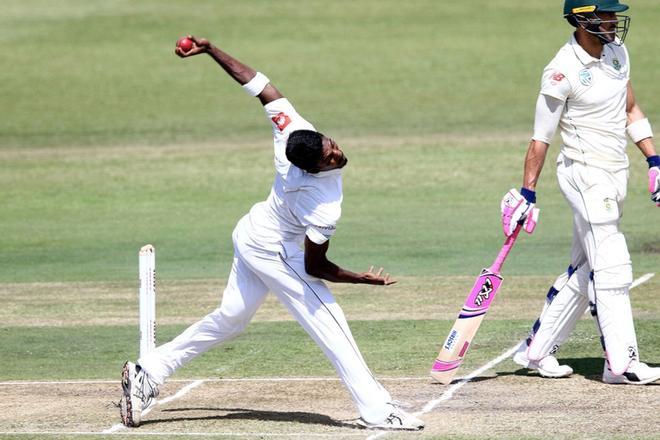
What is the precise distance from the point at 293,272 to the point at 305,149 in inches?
31.7

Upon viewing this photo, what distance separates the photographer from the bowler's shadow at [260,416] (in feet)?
27.5

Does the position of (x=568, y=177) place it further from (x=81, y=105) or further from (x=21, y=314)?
(x=81, y=105)

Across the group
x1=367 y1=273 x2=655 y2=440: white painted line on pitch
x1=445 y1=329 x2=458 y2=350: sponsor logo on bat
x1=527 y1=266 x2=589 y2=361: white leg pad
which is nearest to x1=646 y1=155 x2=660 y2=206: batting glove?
x1=527 y1=266 x2=589 y2=361: white leg pad

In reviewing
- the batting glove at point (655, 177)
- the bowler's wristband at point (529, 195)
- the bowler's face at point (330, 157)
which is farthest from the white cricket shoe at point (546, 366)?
the bowler's face at point (330, 157)

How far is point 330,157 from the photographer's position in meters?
7.82

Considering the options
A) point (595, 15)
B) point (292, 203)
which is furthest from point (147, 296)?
point (595, 15)

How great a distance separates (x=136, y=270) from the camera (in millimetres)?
15617

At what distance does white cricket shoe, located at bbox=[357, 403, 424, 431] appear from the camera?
8023 millimetres

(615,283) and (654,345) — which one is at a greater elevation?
(615,283)

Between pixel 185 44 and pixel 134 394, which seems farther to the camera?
pixel 185 44

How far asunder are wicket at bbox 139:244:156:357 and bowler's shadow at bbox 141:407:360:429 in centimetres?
45

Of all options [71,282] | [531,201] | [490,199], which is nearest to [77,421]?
[531,201]

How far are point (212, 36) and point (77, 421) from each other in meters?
30.6

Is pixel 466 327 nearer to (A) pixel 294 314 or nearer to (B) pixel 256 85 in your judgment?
(A) pixel 294 314
